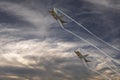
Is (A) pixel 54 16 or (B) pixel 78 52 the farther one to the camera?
(B) pixel 78 52

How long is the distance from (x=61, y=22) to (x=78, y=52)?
34240 mm

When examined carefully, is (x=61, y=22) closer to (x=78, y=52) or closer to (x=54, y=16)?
(x=54, y=16)

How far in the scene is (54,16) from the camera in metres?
109

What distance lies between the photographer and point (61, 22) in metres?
111

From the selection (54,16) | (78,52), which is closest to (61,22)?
(54,16)

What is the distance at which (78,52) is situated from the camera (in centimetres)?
14125

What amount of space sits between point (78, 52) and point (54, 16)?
3844 centimetres

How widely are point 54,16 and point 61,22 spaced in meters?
4.62

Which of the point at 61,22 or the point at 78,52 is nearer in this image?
the point at 61,22
